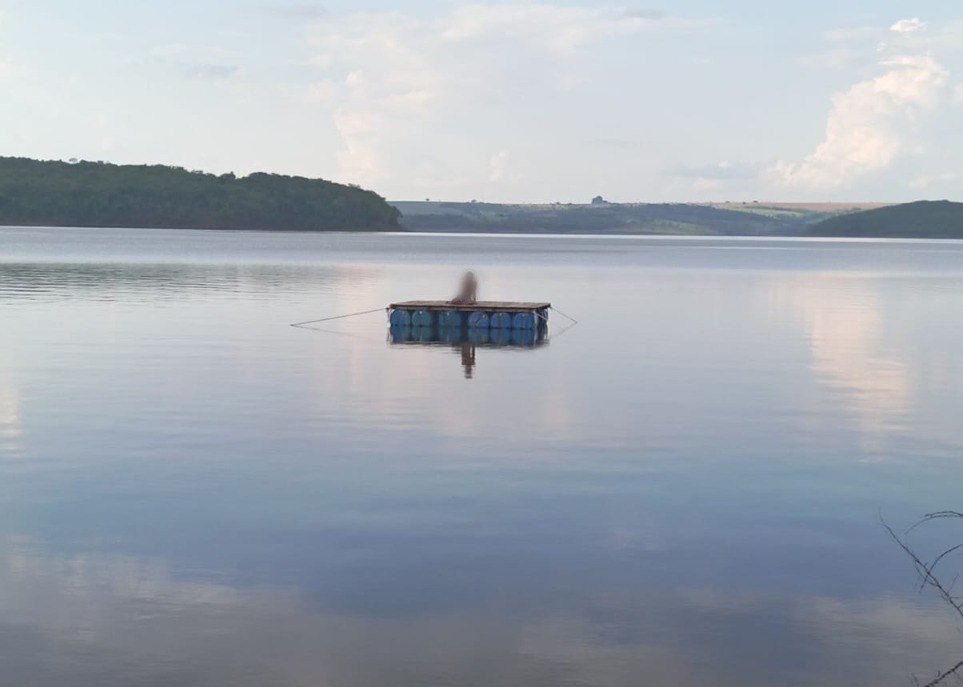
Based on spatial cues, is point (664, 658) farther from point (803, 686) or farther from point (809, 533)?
point (809, 533)

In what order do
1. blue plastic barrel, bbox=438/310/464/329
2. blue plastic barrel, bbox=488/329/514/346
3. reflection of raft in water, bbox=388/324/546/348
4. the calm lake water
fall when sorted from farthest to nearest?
1. blue plastic barrel, bbox=438/310/464/329
2. blue plastic barrel, bbox=488/329/514/346
3. reflection of raft in water, bbox=388/324/546/348
4. the calm lake water

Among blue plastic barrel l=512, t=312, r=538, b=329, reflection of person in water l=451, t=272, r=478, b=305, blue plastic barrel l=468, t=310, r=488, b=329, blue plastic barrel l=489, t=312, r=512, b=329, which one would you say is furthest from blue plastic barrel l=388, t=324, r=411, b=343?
blue plastic barrel l=512, t=312, r=538, b=329

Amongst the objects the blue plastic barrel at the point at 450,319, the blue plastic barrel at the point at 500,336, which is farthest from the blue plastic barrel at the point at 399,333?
the blue plastic barrel at the point at 500,336

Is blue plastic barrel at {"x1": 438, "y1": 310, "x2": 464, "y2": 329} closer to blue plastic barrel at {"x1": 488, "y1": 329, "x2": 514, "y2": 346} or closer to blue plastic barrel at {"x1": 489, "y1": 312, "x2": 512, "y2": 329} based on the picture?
blue plastic barrel at {"x1": 489, "y1": 312, "x2": 512, "y2": 329}

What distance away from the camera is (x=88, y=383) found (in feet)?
105

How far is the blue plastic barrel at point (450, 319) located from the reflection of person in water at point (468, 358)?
497cm

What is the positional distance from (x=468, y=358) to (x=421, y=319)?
441 inches

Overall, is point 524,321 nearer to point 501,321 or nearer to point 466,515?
point 501,321

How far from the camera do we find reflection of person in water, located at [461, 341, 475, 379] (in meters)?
36.5

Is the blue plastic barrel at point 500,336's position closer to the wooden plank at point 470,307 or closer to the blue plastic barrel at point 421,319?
the wooden plank at point 470,307

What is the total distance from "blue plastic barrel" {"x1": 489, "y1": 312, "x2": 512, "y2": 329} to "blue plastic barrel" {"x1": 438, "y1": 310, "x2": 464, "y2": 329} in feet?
5.15

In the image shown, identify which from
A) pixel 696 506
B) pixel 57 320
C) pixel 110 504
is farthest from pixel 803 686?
pixel 57 320

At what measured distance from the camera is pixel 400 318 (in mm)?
51531

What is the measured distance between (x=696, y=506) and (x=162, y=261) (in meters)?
116
